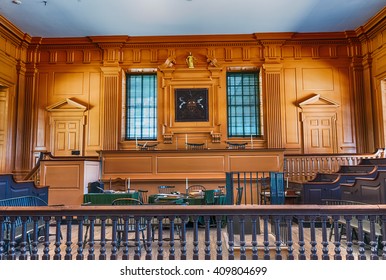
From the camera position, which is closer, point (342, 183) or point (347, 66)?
point (342, 183)

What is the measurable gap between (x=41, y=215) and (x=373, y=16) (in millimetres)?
9551

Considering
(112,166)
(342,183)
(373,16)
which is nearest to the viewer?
(342,183)

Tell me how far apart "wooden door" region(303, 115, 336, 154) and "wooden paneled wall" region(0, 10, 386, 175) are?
7 cm

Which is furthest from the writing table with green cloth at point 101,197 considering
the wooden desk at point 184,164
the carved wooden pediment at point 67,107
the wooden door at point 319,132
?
the wooden door at point 319,132

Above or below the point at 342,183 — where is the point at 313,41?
above

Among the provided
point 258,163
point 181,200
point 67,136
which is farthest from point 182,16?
point 181,200

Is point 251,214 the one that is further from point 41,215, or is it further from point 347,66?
point 347,66

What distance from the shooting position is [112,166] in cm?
763

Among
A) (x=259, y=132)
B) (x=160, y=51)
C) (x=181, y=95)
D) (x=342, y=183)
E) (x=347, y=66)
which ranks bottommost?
(x=342, y=183)

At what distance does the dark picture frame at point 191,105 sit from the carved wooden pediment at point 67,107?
2973 mm

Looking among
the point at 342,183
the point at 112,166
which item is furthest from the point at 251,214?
the point at 112,166

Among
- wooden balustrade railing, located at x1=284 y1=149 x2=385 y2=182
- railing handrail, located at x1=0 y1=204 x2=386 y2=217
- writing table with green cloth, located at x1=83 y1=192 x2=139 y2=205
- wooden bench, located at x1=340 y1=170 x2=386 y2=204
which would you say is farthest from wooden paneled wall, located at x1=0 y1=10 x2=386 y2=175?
railing handrail, located at x1=0 y1=204 x2=386 y2=217

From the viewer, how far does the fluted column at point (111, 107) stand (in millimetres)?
9164

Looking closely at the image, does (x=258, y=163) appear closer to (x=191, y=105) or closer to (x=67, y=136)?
(x=191, y=105)
